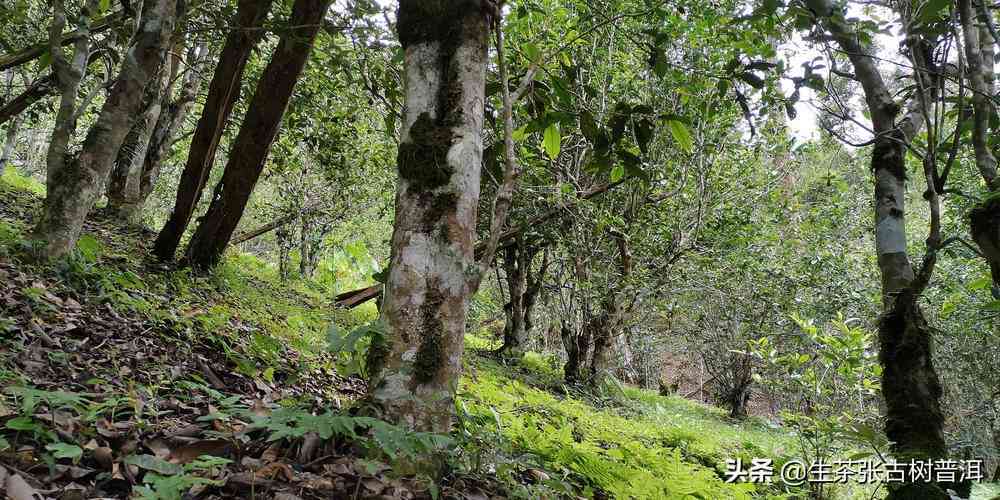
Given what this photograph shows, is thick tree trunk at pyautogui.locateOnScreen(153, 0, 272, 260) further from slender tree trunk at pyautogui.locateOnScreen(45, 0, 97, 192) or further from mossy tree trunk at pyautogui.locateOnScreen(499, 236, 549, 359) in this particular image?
mossy tree trunk at pyautogui.locateOnScreen(499, 236, 549, 359)

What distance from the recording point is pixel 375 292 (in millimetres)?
6949

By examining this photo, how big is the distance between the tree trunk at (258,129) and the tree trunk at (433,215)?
2421 millimetres

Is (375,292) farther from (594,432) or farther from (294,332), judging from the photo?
(594,432)

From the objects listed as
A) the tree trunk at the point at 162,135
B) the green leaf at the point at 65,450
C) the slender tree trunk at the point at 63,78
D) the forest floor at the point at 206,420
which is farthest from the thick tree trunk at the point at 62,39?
the green leaf at the point at 65,450

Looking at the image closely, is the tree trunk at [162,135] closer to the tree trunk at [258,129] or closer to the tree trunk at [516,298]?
the tree trunk at [258,129]

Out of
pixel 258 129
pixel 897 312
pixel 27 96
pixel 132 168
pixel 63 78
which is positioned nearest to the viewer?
pixel 897 312

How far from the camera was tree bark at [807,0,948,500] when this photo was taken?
2439 millimetres

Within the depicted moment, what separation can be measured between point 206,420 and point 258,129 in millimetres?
3381

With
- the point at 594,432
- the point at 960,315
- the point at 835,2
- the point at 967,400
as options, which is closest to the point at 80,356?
the point at 594,432

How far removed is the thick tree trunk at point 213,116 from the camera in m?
4.50

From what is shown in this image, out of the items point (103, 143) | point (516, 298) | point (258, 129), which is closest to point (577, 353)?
point (516, 298)

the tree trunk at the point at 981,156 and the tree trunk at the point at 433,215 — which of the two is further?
the tree trunk at the point at 981,156

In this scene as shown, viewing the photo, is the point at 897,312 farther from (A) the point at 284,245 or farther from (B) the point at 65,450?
(A) the point at 284,245

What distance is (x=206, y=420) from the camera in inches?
78.0
